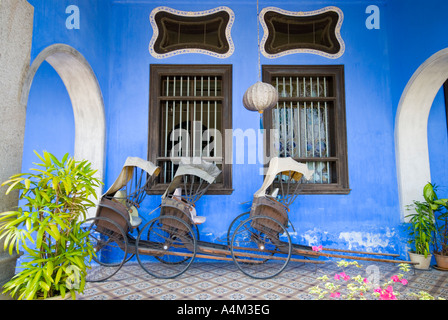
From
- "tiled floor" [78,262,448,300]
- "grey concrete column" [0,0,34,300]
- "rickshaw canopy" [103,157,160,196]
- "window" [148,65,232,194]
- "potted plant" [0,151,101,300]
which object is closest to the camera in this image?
"potted plant" [0,151,101,300]

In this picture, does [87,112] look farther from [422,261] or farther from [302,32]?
[422,261]

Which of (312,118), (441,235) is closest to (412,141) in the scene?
(441,235)

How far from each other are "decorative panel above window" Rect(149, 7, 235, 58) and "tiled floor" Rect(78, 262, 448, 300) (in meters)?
3.64

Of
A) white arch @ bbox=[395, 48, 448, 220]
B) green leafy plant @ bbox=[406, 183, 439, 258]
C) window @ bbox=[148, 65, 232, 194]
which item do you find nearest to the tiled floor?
green leafy plant @ bbox=[406, 183, 439, 258]

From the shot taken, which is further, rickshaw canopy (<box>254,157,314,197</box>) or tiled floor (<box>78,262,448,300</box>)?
rickshaw canopy (<box>254,157,314,197</box>)

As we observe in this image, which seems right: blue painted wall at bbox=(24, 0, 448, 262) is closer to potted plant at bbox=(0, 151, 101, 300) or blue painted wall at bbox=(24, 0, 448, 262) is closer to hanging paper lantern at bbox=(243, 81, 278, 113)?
hanging paper lantern at bbox=(243, 81, 278, 113)

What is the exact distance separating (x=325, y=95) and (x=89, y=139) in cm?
414

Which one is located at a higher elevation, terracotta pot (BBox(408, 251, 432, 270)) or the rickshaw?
the rickshaw

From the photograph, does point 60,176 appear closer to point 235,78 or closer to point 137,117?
point 137,117

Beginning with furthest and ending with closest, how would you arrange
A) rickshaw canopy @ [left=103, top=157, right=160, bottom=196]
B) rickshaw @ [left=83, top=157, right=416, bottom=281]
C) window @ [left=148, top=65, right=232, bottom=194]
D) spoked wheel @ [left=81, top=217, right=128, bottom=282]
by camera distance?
window @ [left=148, top=65, right=232, bottom=194] < rickshaw canopy @ [left=103, top=157, right=160, bottom=196] < rickshaw @ [left=83, top=157, right=416, bottom=281] < spoked wheel @ [left=81, top=217, right=128, bottom=282]

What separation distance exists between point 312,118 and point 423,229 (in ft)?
8.05

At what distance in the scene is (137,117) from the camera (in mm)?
5129

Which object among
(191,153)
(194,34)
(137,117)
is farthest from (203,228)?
(194,34)

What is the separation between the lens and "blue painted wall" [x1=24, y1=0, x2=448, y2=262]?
4.89 m
